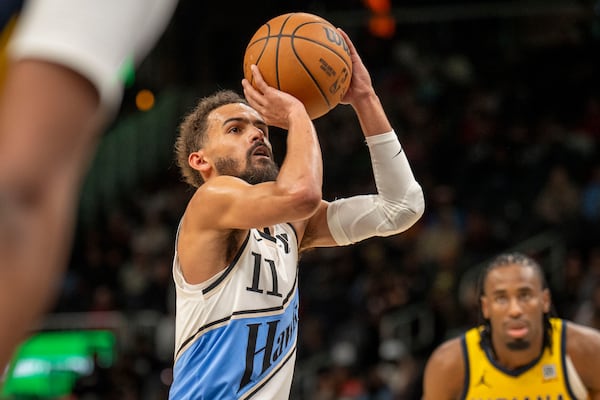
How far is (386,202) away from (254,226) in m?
0.88

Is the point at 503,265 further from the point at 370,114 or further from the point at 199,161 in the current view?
the point at 199,161

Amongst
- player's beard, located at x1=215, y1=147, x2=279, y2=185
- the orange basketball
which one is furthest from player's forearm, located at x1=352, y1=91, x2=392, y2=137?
player's beard, located at x1=215, y1=147, x2=279, y2=185

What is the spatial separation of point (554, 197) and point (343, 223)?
775 centimetres

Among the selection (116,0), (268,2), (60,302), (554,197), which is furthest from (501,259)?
(268,2)

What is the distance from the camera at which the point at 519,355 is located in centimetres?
507

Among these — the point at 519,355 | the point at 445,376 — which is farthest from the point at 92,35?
the point at 519,355

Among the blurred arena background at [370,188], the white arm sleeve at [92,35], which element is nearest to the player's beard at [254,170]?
the white arm sleeve at [92,35]

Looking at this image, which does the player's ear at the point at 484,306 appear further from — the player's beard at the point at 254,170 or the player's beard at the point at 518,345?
the player's beard at the point at 254,170

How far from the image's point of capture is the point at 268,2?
15906 mm

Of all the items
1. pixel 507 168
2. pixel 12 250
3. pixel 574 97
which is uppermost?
pixel 574 97

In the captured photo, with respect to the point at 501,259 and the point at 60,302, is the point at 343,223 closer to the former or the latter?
the point at 501,259

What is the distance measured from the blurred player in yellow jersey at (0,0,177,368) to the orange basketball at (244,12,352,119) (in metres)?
2.50

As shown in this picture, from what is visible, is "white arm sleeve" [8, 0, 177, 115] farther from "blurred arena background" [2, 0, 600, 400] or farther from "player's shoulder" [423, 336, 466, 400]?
"blurred arena background" [2, 0, 600, 400]

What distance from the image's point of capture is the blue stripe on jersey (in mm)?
3385
